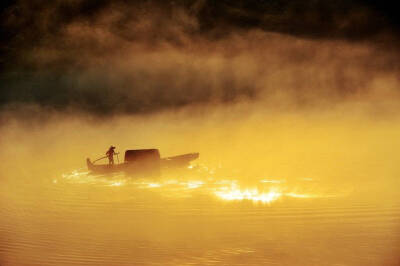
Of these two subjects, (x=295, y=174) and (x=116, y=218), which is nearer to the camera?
(x=116, y=218)

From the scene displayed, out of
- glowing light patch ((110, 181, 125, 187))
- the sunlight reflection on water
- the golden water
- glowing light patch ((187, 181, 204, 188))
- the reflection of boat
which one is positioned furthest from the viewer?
the reflection of boat

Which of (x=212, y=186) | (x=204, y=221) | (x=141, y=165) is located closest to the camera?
(x=204, y=221)

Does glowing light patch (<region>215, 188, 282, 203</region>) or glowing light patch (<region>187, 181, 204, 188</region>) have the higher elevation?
glowing light patch (<region>187, 181, 204, 188</region>)

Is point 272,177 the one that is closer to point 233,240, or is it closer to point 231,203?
point 231,203

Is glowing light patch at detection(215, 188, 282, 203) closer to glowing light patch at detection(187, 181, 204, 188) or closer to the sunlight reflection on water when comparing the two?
the sunlight reflection on water

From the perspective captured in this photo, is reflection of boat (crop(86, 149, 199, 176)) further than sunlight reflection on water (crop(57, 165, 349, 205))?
Yes

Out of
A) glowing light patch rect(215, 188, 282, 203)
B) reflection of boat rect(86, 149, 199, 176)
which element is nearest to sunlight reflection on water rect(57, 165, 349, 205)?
glowing light patch rect(215, 188, 282, 203)

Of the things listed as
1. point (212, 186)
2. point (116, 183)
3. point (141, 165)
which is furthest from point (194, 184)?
point (141, 165)

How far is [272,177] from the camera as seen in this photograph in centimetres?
2675

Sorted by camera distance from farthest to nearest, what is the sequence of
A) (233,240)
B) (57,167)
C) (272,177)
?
(57,167)
(272,177)
(233,240)

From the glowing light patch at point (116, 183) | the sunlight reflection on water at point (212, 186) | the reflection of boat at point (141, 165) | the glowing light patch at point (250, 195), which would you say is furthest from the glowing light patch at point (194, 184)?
the reflection of boat at point (141, 165)

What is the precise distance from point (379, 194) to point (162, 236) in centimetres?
1097

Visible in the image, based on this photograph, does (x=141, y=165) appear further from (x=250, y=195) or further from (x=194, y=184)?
(x=250, y=195)

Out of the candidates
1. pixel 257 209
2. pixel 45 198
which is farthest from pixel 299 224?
pixel 45 198
